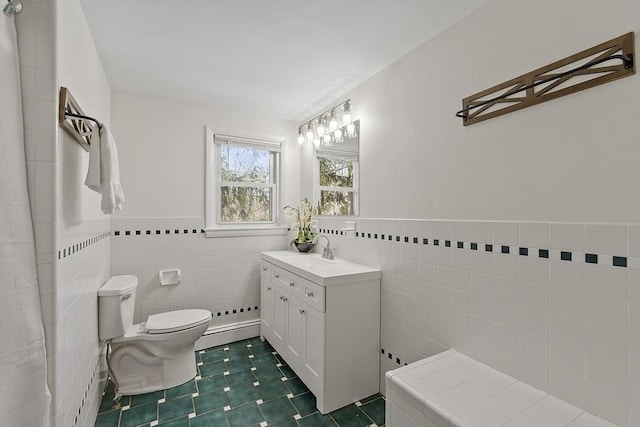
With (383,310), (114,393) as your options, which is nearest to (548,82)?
(383,310)

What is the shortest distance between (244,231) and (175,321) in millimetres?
1053

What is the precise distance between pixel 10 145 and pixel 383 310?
6.66ft

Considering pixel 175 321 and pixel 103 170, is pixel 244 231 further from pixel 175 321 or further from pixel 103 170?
pixel 103 170

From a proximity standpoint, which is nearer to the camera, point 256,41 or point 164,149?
point 256,41

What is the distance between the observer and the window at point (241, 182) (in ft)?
9.62

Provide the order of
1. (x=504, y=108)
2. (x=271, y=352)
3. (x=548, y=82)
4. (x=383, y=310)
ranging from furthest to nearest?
(x=271, y=352), (x=383, y=310), (x=504, y=108), (x=548, y=82)

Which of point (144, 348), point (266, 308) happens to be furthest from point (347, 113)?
point (144, 348)

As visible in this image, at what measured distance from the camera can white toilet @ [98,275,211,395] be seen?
80.7 inches

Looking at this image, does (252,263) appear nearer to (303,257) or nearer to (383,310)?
(303,257)

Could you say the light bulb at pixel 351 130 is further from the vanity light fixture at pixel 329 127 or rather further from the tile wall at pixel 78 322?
the tile wall at pixel 78 322

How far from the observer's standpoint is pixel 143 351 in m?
2.16

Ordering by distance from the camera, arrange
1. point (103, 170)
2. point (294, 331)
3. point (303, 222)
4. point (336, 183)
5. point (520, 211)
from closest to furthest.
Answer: point (520, 211), point (103, 170), point (294, 331), point (336, 183), point (303, 222)

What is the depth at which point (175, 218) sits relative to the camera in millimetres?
2729

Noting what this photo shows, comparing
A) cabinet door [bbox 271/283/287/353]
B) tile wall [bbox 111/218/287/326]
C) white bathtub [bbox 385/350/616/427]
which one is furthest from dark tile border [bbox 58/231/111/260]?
white bathtub [bbox 385/350/616/427]
